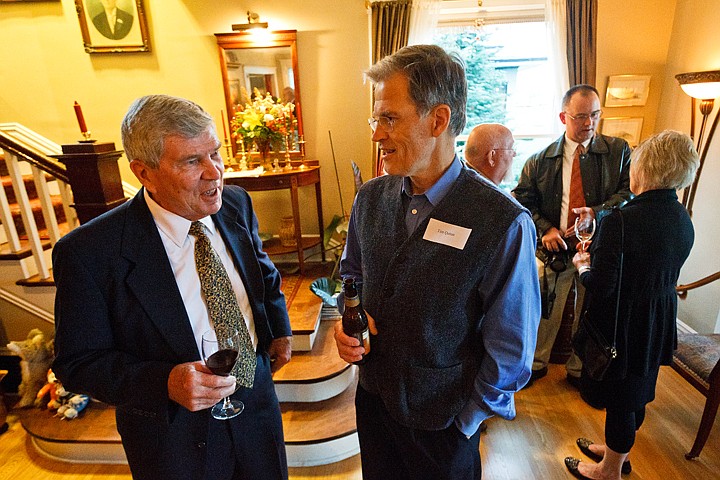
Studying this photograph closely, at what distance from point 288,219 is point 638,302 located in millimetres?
2699

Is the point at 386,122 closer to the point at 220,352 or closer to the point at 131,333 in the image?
the point at 220,352

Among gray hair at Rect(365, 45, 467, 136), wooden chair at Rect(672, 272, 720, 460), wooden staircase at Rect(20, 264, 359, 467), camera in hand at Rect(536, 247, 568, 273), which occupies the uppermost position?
gray hair at Rect(365, 45, 467, 136)

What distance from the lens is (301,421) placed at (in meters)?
2.15

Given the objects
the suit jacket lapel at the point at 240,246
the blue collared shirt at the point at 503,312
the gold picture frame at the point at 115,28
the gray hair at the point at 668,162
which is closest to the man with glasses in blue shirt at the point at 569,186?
the gray hair at the point at 668,162

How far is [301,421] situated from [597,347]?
5.06 feet

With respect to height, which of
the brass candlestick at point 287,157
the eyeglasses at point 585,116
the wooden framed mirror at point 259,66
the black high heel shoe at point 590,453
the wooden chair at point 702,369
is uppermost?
the wooden framed mirror at point 259,66

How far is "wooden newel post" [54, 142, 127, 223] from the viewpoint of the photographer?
1815mm

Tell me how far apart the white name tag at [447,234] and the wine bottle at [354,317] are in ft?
0.76

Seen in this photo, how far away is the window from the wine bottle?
2.85m

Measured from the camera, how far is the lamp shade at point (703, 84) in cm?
233

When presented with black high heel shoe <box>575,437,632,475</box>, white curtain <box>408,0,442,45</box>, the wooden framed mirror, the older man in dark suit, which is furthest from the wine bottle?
white curtain <box>408,0,442,45</box>

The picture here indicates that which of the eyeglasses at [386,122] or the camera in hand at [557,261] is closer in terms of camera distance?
the eyeglasses at [386,122]

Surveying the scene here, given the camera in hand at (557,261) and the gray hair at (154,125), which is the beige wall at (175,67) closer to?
the camera in hand at (557,261)

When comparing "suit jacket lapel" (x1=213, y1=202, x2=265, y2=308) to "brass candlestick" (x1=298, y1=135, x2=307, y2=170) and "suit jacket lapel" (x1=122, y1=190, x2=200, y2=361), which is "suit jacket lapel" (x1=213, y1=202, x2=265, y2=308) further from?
"brass candlestick" (x1=298, y1=135, x2=307, y2=170)
